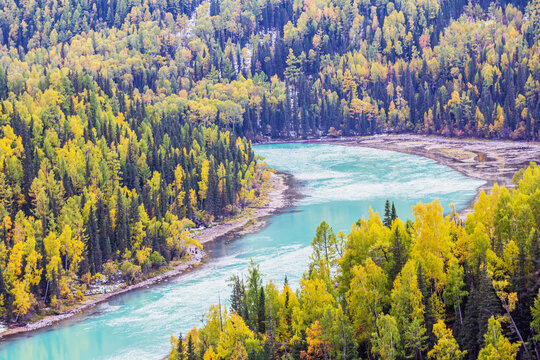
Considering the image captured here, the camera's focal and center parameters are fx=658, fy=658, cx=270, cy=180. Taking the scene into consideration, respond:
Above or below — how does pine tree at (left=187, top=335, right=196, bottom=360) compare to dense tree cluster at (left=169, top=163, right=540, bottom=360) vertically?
below

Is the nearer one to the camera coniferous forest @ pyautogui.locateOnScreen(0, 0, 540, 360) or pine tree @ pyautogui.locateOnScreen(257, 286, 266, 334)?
coniferous forest @ pyautogui.locateOnScreen(0, 0, 540, 360)

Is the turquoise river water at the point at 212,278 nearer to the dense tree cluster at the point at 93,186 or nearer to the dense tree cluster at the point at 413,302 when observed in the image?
the dense tree cluster at the point at 93,186

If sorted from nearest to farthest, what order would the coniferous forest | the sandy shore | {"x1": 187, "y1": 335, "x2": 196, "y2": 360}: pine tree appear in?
the coniferous forest < {"x1": 187, "y1": 335, "x2": 196, "y2": 360}: pine tree < the sandy shore

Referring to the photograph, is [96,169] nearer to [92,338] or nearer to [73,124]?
[73,124]

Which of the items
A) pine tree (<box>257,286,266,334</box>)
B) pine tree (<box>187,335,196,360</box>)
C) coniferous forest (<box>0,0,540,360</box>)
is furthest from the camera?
pine tree (<box>257,286,266,334</box>)

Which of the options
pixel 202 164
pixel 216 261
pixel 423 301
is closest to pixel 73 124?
pixel 202 164

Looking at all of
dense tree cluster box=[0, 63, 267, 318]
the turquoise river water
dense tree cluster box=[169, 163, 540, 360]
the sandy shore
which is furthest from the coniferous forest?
the turquoise river water

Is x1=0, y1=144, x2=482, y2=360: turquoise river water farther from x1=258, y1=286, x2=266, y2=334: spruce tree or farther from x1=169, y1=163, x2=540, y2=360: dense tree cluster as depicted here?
x1=169, y1=163, x2=540, y2=360: dense tree cluster

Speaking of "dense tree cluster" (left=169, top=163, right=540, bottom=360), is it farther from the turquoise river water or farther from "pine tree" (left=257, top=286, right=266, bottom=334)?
the turquoise river water

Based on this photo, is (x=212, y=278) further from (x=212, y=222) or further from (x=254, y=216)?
(x=254, y=216)
